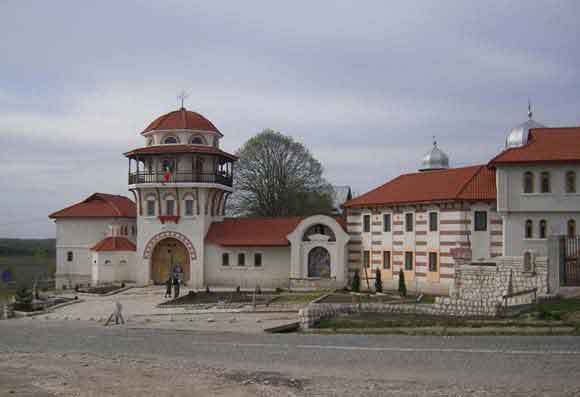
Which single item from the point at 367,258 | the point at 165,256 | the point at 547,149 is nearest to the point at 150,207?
the point at 165,256

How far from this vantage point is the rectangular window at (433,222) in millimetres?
37781

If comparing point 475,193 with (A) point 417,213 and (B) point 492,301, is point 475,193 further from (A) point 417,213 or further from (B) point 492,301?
(B) point 492,301

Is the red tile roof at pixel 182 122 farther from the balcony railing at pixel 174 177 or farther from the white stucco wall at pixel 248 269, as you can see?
the white stucco wall at pixel 248 269

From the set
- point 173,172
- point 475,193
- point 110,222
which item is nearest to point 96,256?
point 110,222

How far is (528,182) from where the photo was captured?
111ft

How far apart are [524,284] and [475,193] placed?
29.6 ft

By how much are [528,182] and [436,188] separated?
6212mm

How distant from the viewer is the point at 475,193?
120 ft

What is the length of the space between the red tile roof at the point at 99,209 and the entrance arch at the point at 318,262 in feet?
48.4

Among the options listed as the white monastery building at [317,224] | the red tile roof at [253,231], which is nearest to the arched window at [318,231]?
the white monastery building at [317,224]

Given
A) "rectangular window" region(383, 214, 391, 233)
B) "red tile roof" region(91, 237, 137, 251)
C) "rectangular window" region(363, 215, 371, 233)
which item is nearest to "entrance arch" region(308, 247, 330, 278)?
"rectangular window" region(363, 215, 371, 233)

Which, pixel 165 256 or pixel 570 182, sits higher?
pixel 570 182

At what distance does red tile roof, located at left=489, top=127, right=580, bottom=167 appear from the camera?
33.3 meters

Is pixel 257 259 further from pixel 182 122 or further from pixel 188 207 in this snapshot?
pixel 182 122
